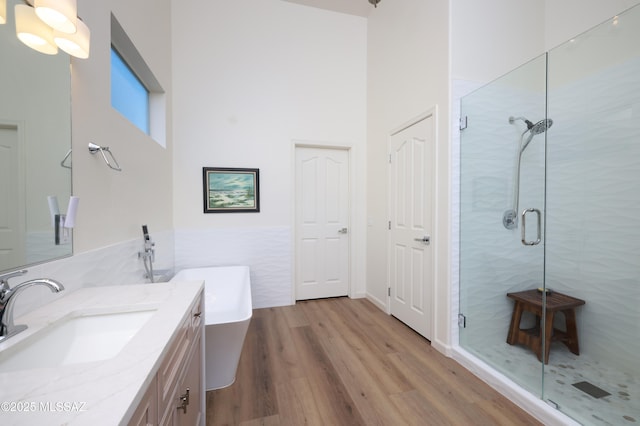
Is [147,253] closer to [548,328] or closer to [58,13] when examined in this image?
[58,13]

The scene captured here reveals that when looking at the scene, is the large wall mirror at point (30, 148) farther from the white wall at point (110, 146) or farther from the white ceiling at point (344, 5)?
the white ceiling at point (344, 5)

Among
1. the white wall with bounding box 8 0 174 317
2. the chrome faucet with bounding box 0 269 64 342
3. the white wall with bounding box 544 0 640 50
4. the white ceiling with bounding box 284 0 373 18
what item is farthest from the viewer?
the white ceiling with bounding box 284 0 373 18

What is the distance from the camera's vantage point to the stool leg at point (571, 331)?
1.82m

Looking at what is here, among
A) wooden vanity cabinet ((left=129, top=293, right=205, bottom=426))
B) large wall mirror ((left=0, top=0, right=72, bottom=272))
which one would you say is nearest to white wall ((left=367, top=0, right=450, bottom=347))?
wooden vanity cabinet ((left=129, top=293, right=205, bottom=426))

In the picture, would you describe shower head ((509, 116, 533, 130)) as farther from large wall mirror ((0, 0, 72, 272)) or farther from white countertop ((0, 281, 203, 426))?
large wall mirror ((0, 0, 72, 272))

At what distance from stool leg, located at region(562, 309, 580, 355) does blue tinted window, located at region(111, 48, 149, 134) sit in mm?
3523

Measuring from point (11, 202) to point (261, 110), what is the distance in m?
2.54

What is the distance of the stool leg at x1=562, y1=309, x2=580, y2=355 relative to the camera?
5.97 ft

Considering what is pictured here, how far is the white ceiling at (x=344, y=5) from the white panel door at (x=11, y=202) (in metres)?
3.32

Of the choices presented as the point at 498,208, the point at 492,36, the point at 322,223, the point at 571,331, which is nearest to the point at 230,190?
the point at 322,223

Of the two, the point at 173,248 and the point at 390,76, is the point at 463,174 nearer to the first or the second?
the point at 390,76

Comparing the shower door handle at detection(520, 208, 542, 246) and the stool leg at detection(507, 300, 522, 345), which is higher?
the shower door handle at detection(520, 208, 542, 246)

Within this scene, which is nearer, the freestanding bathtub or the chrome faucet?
the chrome faucet

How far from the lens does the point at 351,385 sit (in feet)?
5.58
